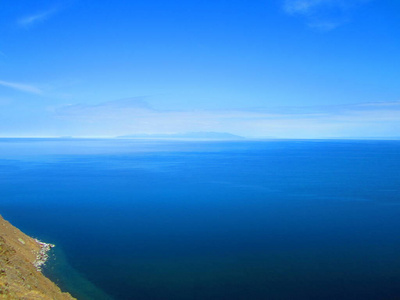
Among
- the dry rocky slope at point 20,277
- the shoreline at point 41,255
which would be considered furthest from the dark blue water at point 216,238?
the dry rocky slope at point 20,277

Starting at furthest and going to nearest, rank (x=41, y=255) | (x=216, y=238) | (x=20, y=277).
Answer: (x=216, y=238)
(x=41, y=255)
(x=20, y=277)

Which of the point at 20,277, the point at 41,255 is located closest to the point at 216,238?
the point at 41,255

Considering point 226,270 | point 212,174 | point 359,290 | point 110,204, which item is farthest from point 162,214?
point 212,174

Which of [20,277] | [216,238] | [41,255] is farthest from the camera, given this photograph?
[216,238]

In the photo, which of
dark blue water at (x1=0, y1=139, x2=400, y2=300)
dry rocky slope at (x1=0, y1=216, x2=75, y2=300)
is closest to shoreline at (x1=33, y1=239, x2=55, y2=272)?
dry rocky slope at (x1=0, y1=216, x2=75, y2=300)

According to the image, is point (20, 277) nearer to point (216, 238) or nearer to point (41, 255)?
point (41, 255)

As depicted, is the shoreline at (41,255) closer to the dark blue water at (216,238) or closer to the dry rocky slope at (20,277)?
the dry rocky slope at (20,277)

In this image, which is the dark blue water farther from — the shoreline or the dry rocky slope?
the dry rocky slope

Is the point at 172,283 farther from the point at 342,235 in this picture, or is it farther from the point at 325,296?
the point at 342,235
